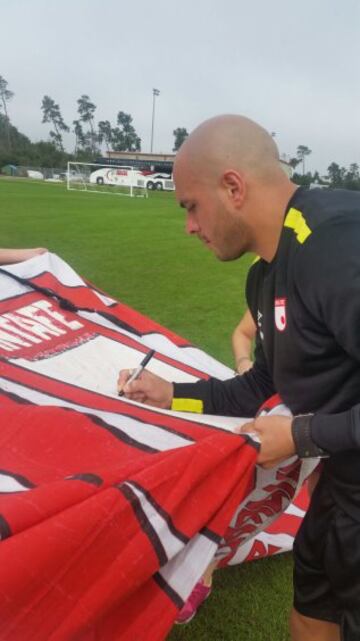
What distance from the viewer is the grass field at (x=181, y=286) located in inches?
94.4

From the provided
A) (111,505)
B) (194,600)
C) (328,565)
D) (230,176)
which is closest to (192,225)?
(230,176)

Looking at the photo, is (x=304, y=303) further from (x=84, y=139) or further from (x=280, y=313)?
(x=84, y=139)

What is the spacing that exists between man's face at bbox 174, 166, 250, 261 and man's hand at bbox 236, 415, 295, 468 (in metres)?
0.50

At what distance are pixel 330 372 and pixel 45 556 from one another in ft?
2.79

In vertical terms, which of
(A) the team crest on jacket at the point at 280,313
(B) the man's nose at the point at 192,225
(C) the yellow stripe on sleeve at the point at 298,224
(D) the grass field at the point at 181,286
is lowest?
(D) the grass field at the point at 181,286

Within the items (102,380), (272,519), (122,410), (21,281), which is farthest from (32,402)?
(21,281)

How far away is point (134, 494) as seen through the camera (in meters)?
1.38

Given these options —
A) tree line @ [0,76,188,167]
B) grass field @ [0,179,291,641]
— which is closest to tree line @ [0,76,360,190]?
tree line @ [0,76,188,167]

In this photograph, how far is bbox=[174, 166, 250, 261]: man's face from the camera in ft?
5.39

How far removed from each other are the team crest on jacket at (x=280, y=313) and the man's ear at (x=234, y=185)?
29cm

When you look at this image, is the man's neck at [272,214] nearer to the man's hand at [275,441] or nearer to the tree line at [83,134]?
the man's hand at [275,441]

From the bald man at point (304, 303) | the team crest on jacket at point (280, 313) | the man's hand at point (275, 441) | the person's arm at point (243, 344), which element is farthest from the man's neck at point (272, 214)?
the person's arm at point (243, 344)

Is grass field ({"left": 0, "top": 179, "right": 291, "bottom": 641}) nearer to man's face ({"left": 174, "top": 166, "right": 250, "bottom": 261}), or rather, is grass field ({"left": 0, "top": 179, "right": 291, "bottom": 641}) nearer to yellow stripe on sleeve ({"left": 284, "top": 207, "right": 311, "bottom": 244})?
man's face ({"left": 174, "top": 166, "right": 250, "bottom": 261})

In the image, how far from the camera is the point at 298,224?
5.06 ft
